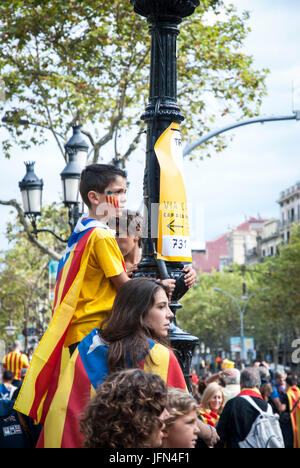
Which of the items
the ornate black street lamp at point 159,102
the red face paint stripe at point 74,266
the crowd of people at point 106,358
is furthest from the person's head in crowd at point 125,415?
the ornate black street lamp at point 159,102

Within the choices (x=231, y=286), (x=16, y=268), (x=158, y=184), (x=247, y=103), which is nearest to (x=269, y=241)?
(x=231, y=286)

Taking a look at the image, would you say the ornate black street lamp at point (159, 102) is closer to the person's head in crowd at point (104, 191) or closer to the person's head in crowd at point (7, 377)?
the person's head in crowd at point (104, 191)

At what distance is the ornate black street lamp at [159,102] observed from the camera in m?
4.73

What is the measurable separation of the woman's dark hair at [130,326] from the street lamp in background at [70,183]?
867cm

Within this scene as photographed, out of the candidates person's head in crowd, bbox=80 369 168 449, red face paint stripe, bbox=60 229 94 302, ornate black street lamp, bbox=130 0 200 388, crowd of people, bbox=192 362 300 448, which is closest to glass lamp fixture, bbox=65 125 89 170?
crowd of people, bbox=192 362 300 448

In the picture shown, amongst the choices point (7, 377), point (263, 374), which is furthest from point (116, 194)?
point (263, 374)

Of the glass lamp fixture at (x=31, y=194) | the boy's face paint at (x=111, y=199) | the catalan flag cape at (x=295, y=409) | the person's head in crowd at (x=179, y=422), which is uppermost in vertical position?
the glass lamp fixture at (x=31, y=194)

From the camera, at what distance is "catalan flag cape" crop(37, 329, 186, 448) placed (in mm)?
3502

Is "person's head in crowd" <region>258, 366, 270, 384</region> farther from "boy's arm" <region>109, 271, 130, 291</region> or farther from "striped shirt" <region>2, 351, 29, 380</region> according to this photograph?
"boy's arm" <region>109, 271, 130, 291</region>

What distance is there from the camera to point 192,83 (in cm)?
1850

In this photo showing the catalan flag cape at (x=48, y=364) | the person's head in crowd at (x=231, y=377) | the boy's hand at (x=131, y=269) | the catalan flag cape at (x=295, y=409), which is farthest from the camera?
the catalan flag cape at (x=295, y=409)

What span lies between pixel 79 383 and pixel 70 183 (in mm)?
8947

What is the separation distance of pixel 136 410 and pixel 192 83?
16128 mm
